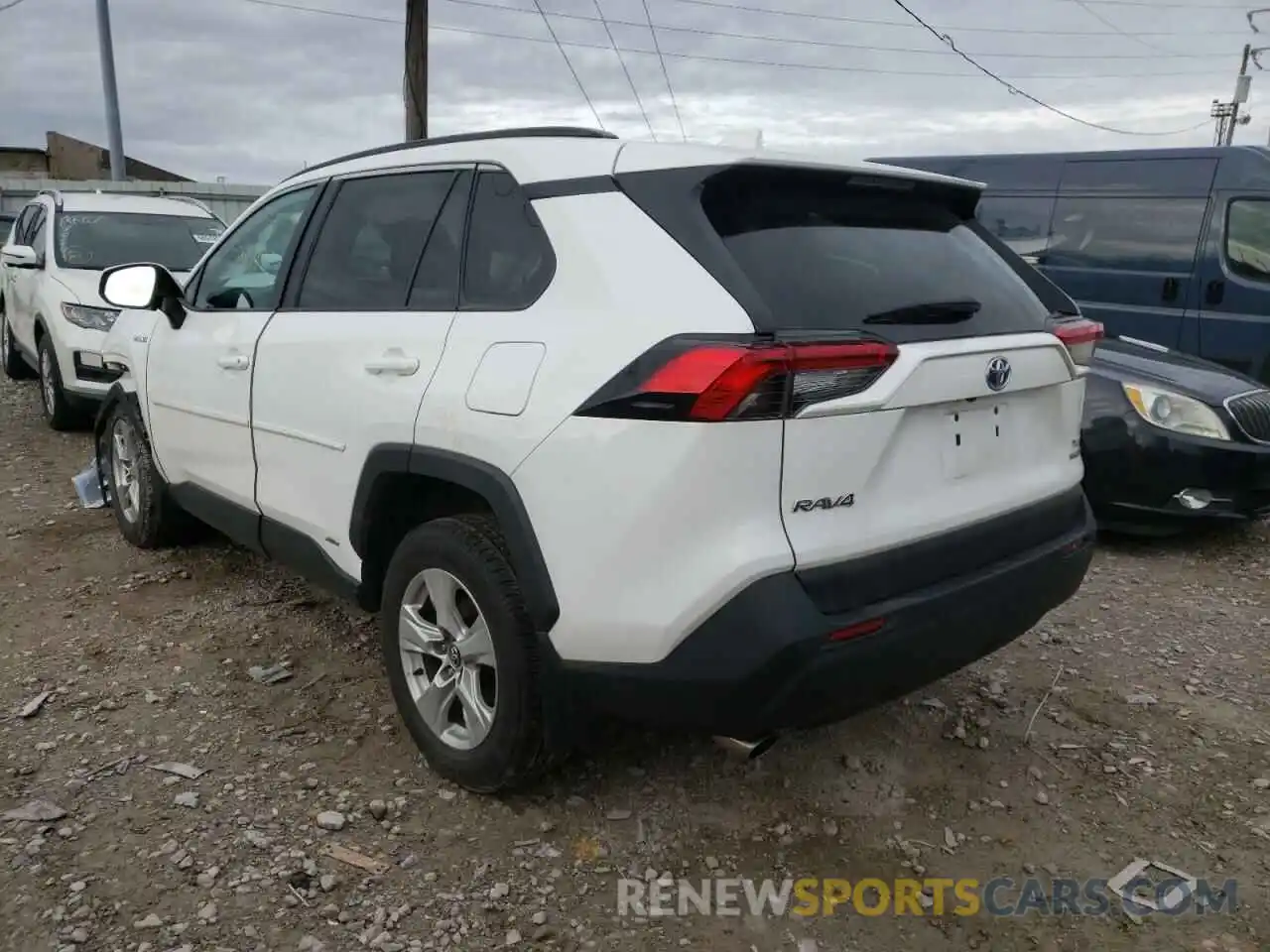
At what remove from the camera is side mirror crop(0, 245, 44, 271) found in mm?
7690

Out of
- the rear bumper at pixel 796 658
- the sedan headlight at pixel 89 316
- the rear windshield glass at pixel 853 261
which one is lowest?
the rear bumper at pixel 796 658

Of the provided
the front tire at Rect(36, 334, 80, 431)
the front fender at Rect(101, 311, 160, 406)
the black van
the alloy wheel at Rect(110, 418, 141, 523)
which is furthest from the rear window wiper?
the front tire at Rect(36, 334, 80, 431)

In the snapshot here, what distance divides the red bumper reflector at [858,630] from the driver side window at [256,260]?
238cm

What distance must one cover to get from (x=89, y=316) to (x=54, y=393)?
0.84 meters

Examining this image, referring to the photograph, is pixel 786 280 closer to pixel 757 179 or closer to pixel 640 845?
pixel 757 179

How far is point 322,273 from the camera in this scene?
3.33m

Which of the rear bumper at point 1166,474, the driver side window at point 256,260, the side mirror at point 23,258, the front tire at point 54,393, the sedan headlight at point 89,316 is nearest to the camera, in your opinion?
the driver side window at point 256,260

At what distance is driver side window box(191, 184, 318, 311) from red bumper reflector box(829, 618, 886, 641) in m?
2.38

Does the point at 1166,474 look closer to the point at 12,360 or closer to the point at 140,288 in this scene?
the point at 140,288

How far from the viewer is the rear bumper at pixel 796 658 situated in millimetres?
2115

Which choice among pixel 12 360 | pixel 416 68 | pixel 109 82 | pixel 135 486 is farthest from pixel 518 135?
pixel 109 82

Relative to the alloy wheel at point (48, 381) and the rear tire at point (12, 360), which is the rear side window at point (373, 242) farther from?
the rear tire at point (12, 360)

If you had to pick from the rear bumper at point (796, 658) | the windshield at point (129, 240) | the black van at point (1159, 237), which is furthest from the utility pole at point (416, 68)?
the rear bumper at point (796, 658)

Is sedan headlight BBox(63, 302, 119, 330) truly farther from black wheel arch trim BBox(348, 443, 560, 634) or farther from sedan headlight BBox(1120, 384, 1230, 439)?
sedan headlight BBox(1120, 384, 1230, 439)
